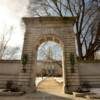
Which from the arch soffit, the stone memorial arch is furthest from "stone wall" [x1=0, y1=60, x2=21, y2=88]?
the arch soffit

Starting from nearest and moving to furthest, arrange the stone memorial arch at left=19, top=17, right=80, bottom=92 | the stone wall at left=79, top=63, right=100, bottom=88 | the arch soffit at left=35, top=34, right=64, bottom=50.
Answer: the stone wall at left=79, top=63, right=100, bottom=88
the stone memorial arch at left=19, top=17, right=80, bottom=92
the arch soffit at left=35, top=34, right=64, bottom=50

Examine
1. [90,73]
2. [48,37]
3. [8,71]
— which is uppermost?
[48,37]

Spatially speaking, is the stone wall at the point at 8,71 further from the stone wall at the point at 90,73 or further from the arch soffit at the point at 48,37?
the stone wall at the point at 90,73

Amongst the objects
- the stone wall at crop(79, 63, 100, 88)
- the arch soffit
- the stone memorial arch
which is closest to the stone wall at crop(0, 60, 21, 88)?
the stone memorial arch

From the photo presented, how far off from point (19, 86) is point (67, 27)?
18.5ft

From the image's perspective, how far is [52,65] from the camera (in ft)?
114

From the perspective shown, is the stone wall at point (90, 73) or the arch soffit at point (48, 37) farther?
the arch soffit at point (48, 37)

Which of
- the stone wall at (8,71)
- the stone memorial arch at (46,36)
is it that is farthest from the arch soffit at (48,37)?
the stone wall at (8,71)

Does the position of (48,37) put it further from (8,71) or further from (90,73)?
(90,73)

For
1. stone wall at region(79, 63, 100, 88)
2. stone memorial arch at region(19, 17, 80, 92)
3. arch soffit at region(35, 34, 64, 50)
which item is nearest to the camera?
stone wall at region(79, 63, 100, 88)

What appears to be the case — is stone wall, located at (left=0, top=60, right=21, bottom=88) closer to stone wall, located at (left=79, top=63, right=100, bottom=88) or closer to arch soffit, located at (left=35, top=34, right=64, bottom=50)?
arch soffit, located at (left=35, top=34, right=64, bottom=50)

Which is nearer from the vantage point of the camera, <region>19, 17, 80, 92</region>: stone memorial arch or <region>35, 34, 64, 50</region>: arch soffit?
<region>19, 17, 80, 92</region>: stone memorial arch

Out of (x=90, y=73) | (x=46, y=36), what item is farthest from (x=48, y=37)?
(x=90, y=73)

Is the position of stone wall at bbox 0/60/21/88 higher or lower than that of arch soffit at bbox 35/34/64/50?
lower
